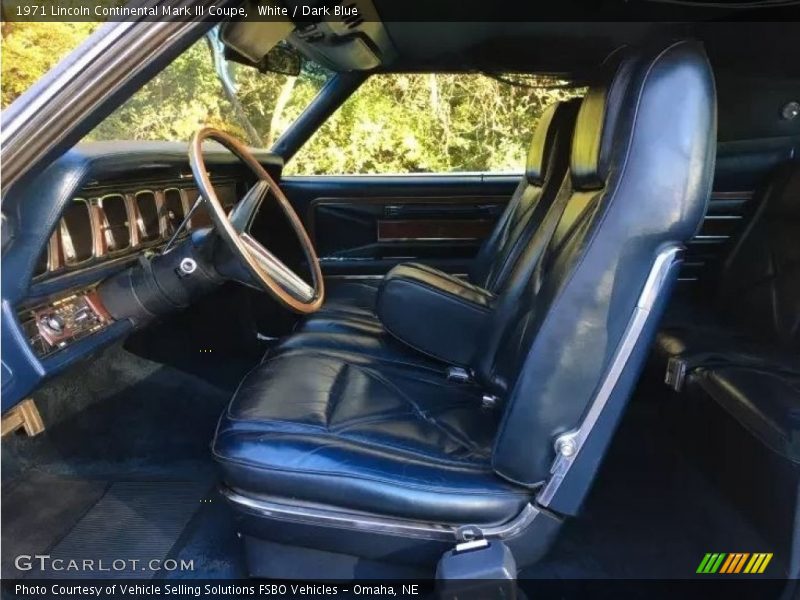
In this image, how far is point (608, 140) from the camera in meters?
1.07

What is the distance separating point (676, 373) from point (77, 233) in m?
1.45

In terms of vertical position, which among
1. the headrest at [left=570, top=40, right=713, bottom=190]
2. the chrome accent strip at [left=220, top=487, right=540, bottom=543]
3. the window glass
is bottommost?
the chrome accent strip at [left=220, top=487, right=540, bottom=543]

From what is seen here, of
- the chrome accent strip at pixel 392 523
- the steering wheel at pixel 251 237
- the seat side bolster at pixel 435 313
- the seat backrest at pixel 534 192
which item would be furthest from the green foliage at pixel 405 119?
the chrome accent strip at pixel 392 523

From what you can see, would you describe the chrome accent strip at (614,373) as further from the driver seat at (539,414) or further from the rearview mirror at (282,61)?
the rearview mirror at (282,61)

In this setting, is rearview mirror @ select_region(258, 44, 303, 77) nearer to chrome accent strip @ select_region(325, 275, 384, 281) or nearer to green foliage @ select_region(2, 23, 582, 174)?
green foliage @ select_region(2, 23, 582, 174)

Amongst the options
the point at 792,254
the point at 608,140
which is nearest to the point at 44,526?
the point at 608,140

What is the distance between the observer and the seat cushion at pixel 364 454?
110 centimetres

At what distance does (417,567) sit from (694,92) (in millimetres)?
908

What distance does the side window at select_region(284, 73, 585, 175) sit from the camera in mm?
2715

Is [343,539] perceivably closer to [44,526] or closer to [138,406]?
[44,526]

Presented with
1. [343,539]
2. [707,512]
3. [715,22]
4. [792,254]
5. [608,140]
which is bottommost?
[707,512]

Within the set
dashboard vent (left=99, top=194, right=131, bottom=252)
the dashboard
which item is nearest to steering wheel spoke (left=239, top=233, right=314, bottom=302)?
the dashboard

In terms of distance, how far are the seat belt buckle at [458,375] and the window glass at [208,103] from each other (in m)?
0.87

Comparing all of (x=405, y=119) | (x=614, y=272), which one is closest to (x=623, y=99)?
(x=614, y=272)
